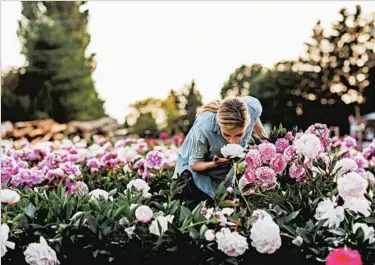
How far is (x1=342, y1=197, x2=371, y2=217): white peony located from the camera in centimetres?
395

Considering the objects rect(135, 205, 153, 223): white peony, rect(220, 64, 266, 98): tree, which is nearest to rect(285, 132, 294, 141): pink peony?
rect(135, 205, 153, 223): white peony

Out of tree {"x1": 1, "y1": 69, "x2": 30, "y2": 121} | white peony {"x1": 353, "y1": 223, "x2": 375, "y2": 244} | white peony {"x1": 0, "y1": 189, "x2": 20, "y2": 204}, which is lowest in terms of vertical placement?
tree {"x1": 1, "y1": 69, "x2": 30, "y2": 121}

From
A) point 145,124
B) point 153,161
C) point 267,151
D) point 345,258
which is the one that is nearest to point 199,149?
point 267,151

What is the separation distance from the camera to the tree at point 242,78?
149 ft

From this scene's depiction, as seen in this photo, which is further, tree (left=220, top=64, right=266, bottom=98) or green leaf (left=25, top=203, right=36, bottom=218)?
tree (left=220, top=64, right=266, bottom=98)

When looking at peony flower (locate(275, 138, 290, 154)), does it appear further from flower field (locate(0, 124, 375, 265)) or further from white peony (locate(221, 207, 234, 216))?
white peony (locate(221, 207, 234, 216))

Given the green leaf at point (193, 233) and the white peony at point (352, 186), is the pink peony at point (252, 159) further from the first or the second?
the green leaf at point (193, 233)

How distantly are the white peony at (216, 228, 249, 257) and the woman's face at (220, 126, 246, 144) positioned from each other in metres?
1.23

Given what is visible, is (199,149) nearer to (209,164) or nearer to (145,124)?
(209,164)

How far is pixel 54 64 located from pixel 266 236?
36829mm

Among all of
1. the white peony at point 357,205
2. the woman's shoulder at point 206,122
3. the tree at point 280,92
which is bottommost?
the tree at point 280,92

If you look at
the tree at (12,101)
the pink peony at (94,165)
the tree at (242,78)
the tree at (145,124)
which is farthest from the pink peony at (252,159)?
the tree at (242,78)

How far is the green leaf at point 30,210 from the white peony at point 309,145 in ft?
5.03

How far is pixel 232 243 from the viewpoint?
3521mm
